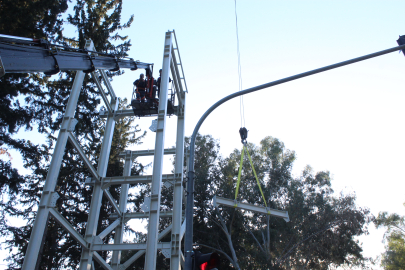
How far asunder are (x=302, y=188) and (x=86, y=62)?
987 inches

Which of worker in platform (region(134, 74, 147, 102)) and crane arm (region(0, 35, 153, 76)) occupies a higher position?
worker in platform (region(134, 74, 147, 102))

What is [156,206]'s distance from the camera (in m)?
9.73

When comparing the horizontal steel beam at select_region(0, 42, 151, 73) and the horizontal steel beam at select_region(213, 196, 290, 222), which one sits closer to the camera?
the horizontal steel beam at select_region(0, 42, 151, 73)

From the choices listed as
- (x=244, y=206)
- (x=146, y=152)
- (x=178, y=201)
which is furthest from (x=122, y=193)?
(x=244, y=206)

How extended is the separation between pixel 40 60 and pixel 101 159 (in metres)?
7.13

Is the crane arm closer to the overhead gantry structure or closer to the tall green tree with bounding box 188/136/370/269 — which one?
the overhead gantry structure

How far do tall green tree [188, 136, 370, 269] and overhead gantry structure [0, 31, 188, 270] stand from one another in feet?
47.3

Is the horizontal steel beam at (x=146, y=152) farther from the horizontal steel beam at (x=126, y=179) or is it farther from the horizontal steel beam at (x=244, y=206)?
the horizontal steel beam at (x=244, y=206)

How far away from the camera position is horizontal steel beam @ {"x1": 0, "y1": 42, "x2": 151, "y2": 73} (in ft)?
18.6

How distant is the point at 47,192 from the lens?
967cm

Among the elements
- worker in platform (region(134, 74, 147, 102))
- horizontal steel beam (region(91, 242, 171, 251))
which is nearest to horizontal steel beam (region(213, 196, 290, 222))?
horizontal steel beam (region(91, 242, 171, 251))

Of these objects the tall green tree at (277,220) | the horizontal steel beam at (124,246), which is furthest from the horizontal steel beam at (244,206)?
the tall green tree at (277,220)

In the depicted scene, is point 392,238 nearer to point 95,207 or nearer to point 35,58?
point 95,207

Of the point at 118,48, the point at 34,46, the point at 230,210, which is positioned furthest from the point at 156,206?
the point at 230,210
